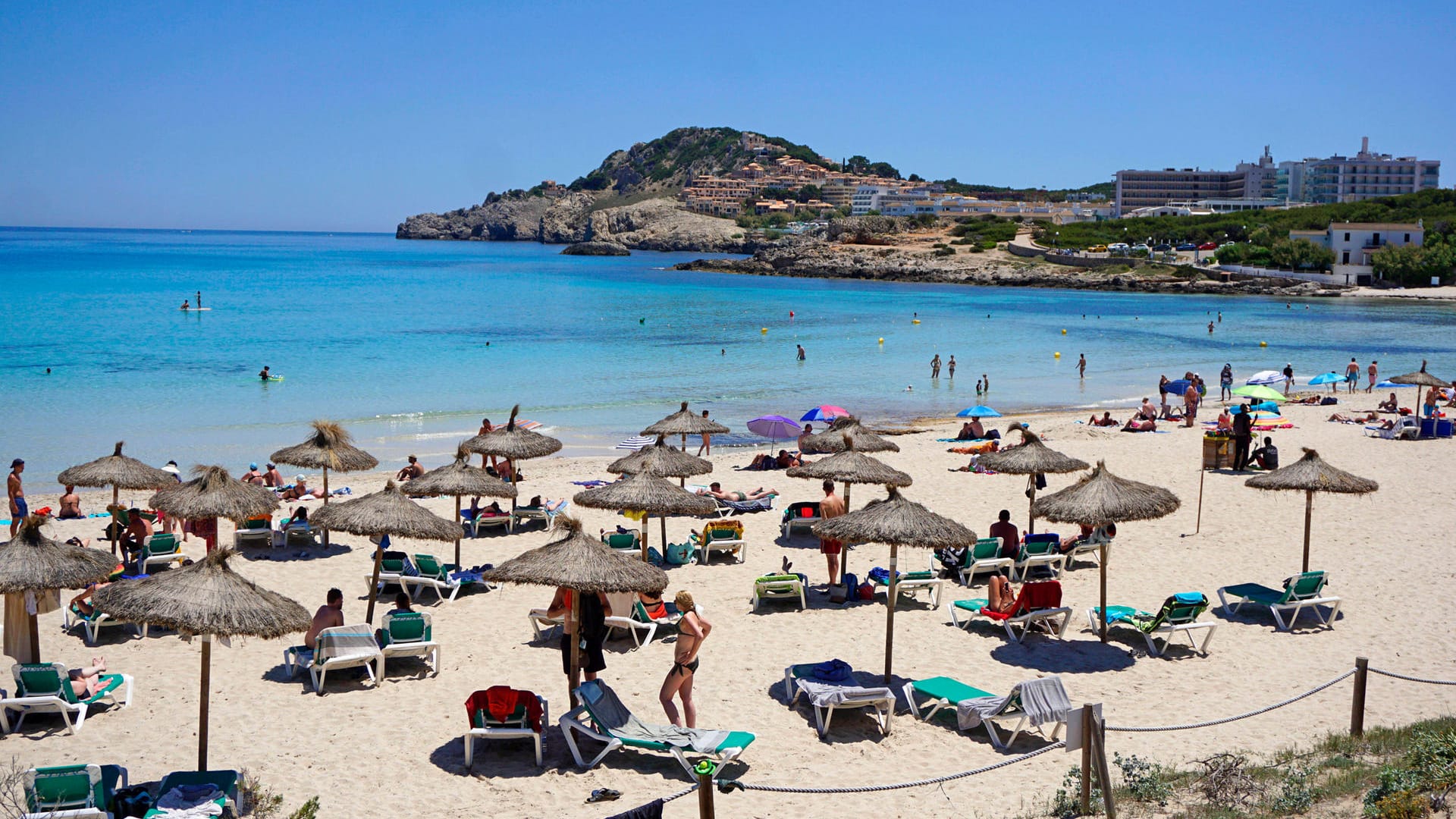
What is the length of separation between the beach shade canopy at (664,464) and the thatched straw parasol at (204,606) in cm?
654

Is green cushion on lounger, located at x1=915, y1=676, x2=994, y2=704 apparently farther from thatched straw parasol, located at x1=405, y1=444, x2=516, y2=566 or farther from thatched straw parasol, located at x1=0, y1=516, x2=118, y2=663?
thatched straw parasol, located at x1=0, y1=516, x2=118, y2=663

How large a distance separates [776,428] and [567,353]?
85.0 feet

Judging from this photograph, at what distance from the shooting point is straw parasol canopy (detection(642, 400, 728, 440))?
1703cm

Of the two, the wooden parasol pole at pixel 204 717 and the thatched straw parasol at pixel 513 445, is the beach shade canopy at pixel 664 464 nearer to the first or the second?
the thatched straw parasol at pixel 513 445

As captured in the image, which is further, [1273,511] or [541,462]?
[541,462]

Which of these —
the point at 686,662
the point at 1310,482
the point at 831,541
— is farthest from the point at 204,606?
the point at 1310,482

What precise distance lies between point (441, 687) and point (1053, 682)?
4891 mm

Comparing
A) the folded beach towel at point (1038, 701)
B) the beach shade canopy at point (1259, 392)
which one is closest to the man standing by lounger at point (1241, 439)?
the beach shade canopy at point (1259, 392)

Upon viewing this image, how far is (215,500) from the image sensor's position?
11.8 meters

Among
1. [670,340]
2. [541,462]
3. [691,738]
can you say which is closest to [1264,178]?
[670,340]

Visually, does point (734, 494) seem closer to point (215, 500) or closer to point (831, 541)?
point (831, 541)

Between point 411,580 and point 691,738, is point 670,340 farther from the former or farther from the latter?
point 691,738

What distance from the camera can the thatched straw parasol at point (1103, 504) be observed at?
10070 millimetres

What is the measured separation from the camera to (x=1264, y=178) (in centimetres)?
18125
